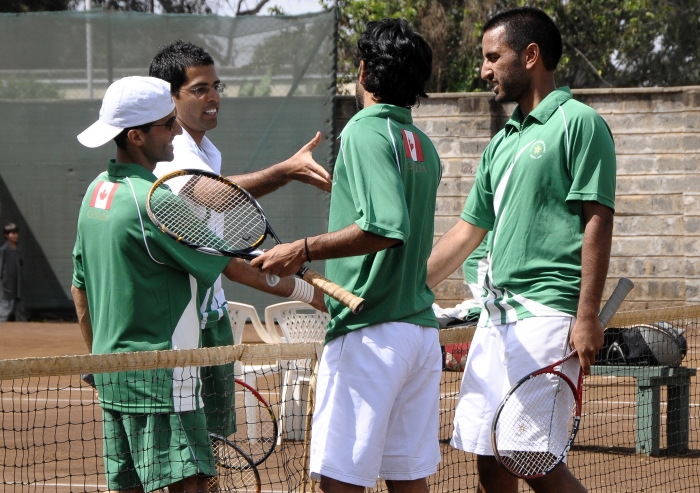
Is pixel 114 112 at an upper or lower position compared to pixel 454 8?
lower

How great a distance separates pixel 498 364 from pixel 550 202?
0.61 meters

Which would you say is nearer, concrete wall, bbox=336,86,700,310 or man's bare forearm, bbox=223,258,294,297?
man's bare forearm, bbox=223,258,294,297

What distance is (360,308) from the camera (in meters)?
3.23

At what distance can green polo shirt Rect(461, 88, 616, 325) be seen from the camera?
3633 millimetres

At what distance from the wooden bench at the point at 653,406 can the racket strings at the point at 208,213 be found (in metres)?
3.91

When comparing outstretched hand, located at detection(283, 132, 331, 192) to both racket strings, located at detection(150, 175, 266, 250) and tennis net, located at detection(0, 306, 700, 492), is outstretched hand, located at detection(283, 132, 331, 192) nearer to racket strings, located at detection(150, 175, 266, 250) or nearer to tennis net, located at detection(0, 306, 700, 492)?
racket strings, located at detection(150, 175, 266, 250)

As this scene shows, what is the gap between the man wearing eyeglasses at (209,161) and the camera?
4.17m

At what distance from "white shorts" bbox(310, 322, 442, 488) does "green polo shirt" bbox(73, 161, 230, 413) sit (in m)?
0.44

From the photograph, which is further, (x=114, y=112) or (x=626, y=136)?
(x=626, y=136)

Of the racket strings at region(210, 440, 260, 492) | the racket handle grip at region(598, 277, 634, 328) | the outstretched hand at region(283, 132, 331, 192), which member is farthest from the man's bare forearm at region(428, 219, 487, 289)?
the racket strings at region(210, 440, 260, 492)

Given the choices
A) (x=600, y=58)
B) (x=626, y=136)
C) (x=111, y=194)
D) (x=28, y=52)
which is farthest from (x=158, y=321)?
(x=600, y=58)

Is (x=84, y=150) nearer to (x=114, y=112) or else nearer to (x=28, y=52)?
(x=28, y=52)

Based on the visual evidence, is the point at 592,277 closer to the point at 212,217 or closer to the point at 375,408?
the point at 375,408

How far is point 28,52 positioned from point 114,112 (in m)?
11.6
